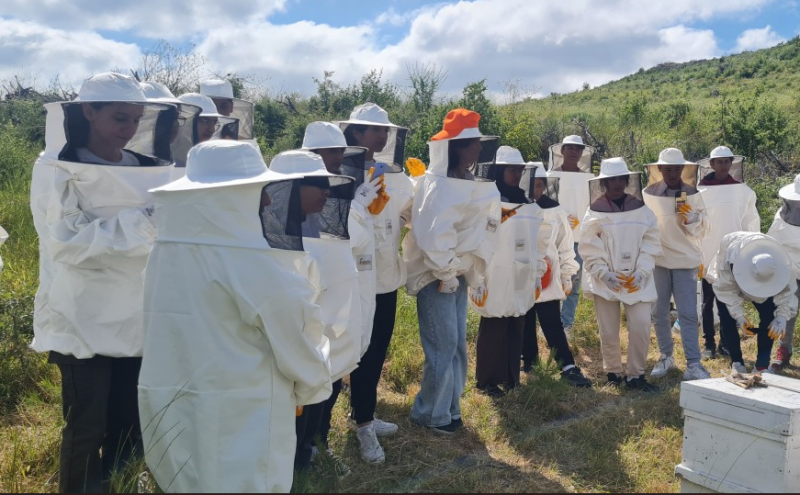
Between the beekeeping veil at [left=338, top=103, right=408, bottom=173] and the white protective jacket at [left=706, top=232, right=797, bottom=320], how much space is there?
3303 millimetres

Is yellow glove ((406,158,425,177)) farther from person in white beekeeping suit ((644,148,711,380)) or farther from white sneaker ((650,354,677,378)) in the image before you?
white sneaker ((650,354,677,378))

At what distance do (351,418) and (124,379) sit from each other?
6.45 ft

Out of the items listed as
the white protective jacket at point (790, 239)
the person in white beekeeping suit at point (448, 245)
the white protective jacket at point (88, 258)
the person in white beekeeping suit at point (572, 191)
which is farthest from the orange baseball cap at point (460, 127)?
the white protective jacket at point (790, 239)

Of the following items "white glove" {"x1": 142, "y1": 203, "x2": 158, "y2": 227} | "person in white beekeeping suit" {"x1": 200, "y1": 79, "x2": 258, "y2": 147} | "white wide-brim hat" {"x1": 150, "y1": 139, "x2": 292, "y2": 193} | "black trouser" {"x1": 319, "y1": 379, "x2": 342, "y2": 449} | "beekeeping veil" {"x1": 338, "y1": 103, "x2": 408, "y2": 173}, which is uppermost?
"person in white beekeeping suit" {"x1": 200, "y1": 79, "x2": 258, "y2": 147}

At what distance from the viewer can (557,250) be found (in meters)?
6.50

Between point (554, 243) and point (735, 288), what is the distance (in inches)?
66.3

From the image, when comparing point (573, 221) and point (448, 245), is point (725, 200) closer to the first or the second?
point (573, 221)

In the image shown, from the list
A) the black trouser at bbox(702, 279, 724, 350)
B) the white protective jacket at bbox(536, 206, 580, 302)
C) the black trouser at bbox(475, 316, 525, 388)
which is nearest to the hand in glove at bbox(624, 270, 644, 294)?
the white protective jacket at bbox(536, 206, 580, 302)

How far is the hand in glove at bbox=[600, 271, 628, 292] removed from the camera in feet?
19.5

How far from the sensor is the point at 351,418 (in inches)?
Answer: 197

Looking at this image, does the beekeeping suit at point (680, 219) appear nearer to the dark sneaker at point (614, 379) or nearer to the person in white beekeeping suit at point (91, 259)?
the dark sneaker at point (614, 379)

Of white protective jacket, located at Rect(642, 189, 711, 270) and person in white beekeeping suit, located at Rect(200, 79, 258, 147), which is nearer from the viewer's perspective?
person in white beekeeping suit, located at Rect(200, 79, 258, 147)

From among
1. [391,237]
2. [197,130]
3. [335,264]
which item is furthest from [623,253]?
[197,130]

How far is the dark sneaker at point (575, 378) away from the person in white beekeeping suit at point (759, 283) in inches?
50.2
